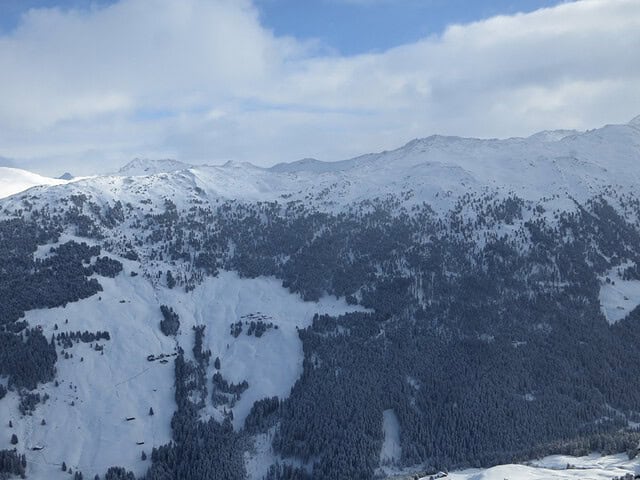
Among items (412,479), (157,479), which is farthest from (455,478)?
Result: (157,479)

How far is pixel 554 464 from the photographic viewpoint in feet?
593

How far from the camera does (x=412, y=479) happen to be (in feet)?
602

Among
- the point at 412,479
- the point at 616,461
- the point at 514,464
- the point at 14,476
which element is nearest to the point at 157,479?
the point at 14,476

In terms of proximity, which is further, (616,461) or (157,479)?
(157,479)

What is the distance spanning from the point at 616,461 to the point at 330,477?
8382cm

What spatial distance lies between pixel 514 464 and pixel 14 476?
152226 mm

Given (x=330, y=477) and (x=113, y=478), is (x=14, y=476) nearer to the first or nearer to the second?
(x=113, y=478)

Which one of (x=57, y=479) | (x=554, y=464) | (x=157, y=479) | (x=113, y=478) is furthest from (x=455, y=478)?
(x=57, y=479)

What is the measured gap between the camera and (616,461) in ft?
572

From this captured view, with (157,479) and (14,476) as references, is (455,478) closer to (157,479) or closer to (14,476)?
(157,479)

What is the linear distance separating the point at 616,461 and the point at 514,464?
27.2 metres

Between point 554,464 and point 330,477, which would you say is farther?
point 330,477

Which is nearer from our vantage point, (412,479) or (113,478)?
(412,479)

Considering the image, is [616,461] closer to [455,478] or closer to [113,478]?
[455,478]
